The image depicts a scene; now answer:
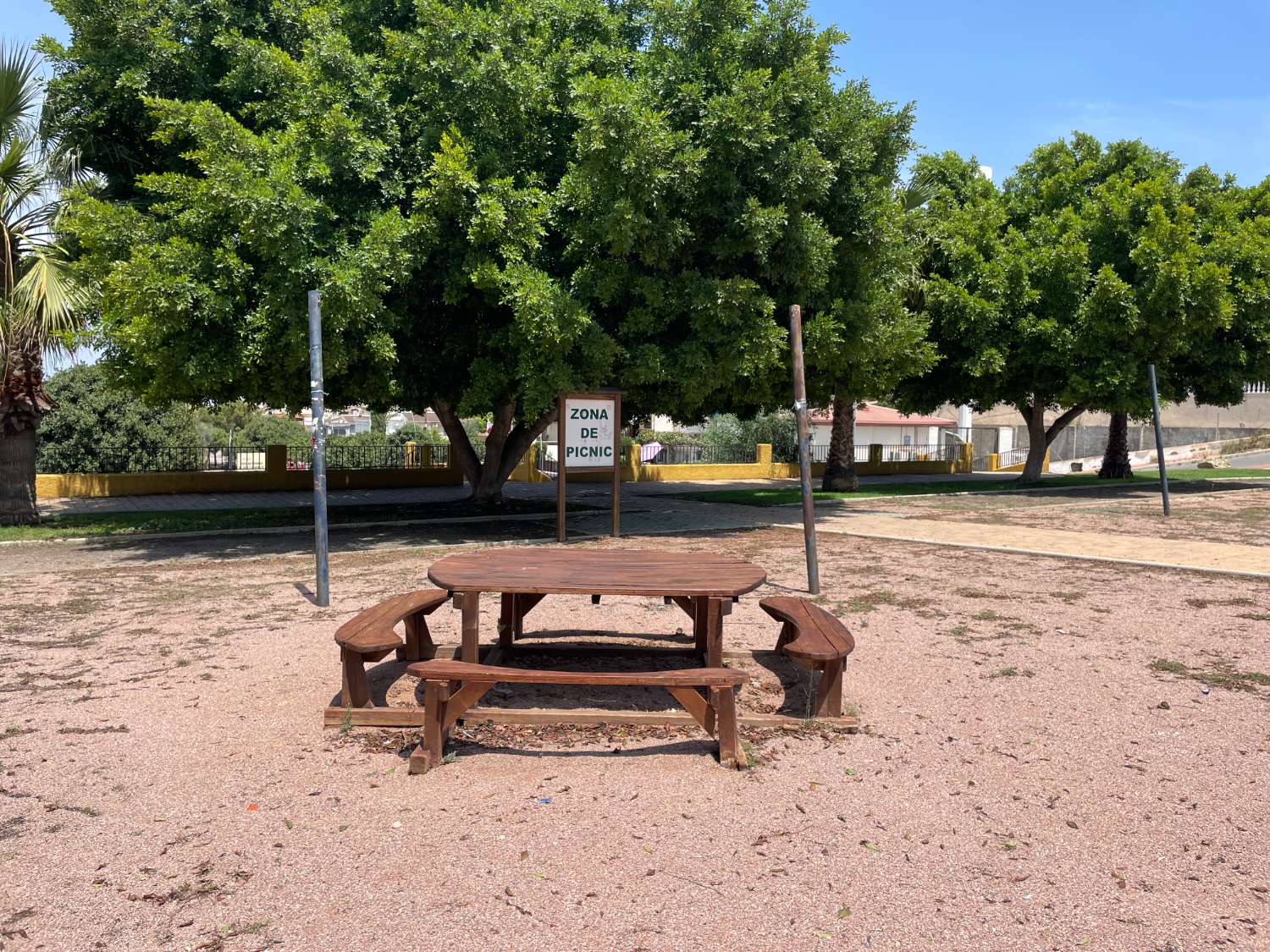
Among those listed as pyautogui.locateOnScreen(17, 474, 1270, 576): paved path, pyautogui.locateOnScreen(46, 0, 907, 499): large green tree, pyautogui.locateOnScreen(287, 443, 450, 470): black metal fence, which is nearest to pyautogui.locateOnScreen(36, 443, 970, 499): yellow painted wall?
pyautogui.locateOnScreen(287, 443, 450, 470): black metal fence

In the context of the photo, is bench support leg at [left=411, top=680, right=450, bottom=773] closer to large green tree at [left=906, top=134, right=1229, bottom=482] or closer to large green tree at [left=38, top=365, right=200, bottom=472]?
large green tree at [left=906, top=134, right=1229, bottom=482]

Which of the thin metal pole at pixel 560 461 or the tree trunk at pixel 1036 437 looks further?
the tree trunk at pixel 1036 437

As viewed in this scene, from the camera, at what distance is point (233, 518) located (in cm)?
1590

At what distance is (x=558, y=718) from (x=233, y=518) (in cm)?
1302

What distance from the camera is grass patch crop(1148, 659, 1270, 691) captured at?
5.86 meters

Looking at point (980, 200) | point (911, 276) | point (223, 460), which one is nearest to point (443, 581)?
point (911, 276)

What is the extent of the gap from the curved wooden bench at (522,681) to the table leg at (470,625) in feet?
1.37

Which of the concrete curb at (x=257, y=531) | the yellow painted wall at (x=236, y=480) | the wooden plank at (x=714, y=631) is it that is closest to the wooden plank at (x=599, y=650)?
the wooden plank at (x=714, y=631)

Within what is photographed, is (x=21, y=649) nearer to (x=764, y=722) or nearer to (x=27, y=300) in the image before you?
A: (x=764, y=722)

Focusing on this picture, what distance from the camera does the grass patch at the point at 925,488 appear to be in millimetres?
21797

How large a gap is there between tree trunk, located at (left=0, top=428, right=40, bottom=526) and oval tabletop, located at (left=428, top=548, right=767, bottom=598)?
11.7 metres

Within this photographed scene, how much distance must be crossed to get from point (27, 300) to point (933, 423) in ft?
178

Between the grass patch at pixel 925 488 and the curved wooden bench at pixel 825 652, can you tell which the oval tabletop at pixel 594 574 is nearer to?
the curved wooden bench at pixel 825 652

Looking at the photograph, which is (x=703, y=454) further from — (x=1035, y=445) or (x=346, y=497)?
(x=346, y=497)
